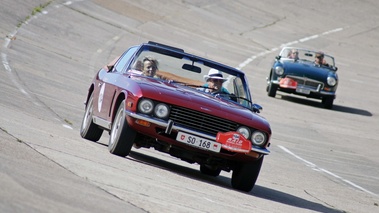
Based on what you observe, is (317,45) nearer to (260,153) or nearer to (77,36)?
(77,36)

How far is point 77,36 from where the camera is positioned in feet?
108

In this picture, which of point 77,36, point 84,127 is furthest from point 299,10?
point 84,127

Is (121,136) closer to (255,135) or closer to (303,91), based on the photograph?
(255,135)

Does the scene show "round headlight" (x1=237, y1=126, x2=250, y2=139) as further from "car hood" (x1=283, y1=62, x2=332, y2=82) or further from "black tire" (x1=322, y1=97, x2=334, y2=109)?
"black tire" (x1=322, y1=97, x2=334, y2=109)

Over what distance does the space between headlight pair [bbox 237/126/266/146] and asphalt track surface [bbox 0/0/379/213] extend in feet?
1.98

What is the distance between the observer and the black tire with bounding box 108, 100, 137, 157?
456 inches

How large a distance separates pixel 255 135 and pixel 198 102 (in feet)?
2.41

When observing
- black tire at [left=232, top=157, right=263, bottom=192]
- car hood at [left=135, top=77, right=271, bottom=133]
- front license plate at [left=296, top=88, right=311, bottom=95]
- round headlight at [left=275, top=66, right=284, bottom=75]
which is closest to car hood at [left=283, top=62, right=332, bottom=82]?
round headlight at [left=275, top=66, right=284, bottom=75]

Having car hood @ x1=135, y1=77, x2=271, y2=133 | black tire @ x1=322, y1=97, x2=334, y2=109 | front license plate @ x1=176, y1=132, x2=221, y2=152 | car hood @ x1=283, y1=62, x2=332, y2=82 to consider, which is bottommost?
black tire @ x1=322, y1=97, x2=334, y2=109

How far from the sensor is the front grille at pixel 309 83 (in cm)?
2817

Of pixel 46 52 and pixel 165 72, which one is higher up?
pixel 165 72

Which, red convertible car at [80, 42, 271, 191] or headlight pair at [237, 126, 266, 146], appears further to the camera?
Answer: headlight pair at [237, 126, 266, 146]

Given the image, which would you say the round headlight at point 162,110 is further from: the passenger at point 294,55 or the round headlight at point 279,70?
the passenger at point 294,55

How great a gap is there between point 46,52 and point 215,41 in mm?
13102
